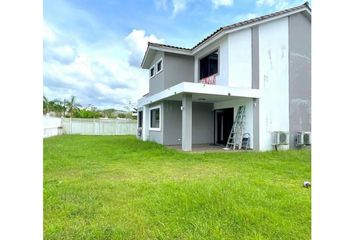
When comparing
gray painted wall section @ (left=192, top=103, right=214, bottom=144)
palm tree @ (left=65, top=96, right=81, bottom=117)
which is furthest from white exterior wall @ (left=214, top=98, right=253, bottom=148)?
palm tree @ (left=65, top=96, right=81, bottom=117)

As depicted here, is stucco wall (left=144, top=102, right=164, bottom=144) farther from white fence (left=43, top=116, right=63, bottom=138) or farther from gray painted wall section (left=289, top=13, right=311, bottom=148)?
white fence (left=43, top=116, right=63, bottom=138)

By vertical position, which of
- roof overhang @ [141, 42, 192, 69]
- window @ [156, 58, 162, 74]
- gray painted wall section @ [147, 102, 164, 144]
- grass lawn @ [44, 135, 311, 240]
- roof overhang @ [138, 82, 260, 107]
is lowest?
grass lawn @ [44, 135, 311, 240]

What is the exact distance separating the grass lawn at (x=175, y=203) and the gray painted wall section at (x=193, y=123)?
668 cm

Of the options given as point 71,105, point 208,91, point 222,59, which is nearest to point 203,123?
point 222,59

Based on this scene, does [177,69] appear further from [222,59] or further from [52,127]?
[52,127]

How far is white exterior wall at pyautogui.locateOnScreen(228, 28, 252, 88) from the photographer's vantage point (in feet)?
37.4

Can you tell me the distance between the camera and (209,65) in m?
13.6

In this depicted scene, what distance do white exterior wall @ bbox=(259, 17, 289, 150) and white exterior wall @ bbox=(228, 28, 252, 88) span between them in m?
0.57

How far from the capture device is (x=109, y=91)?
3850 cm

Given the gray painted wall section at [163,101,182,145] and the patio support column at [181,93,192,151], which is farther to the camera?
the gray painted wall section at [163,101,182,145]

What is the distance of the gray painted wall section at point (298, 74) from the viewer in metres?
12.2

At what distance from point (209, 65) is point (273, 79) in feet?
11.8
